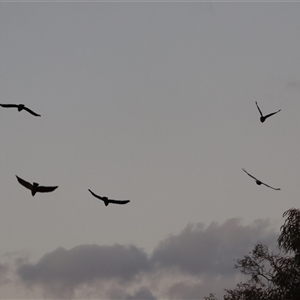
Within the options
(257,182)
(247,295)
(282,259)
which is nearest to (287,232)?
(282,259)

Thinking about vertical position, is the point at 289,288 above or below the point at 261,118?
below

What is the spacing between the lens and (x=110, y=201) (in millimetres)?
21438

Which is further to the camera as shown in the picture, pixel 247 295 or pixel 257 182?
pixel 247 295

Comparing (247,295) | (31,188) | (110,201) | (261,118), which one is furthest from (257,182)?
(247,295)

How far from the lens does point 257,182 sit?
25172 millimetres

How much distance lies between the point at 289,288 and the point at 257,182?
10.7m

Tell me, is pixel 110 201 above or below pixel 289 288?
above

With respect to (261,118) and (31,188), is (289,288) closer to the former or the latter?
(261,118)

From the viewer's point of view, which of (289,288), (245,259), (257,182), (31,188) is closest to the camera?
(31,188)

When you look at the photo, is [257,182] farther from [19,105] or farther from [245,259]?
[245,259]

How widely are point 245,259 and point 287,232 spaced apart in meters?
4.84

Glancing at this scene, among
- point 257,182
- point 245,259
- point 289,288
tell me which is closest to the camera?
point 257,182

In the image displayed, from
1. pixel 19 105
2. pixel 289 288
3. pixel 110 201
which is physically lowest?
pixel 289 288

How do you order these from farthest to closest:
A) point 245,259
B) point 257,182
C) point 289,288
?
point 245,259, point 289,288, point 257,182
